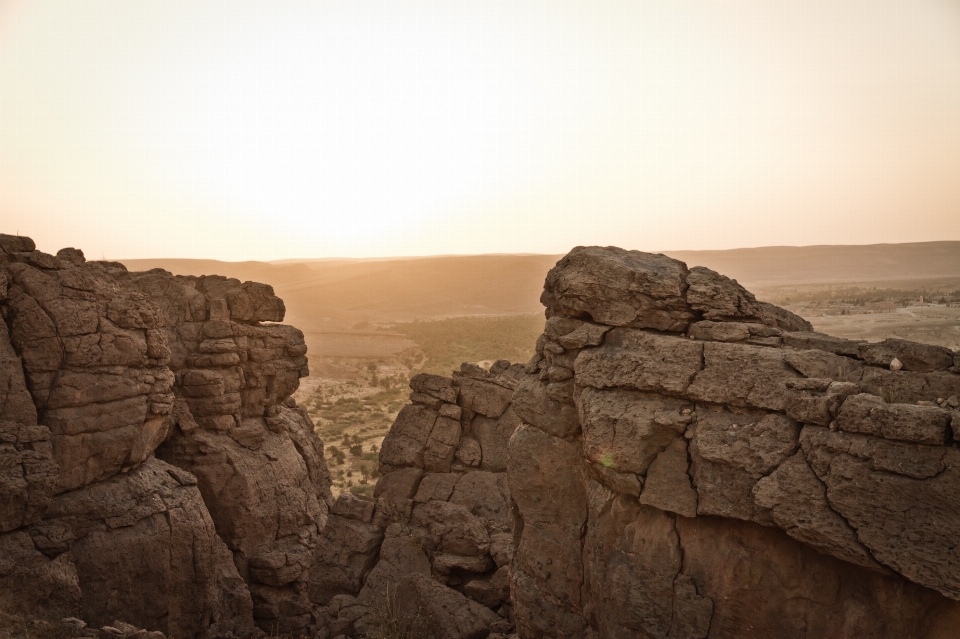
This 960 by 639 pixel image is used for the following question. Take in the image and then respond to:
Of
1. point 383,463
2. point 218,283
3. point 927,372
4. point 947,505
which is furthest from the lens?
point 218,283

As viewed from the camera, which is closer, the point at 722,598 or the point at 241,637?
the point at 722,598

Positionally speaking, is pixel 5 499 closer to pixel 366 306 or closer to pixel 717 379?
pixel 717 379

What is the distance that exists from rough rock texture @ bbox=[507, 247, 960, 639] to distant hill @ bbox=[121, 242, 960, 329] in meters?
72.0

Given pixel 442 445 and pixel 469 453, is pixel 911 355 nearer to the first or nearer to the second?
pixel 469 453

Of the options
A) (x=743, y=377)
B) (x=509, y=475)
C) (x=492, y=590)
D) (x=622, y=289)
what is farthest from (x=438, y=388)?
(x=743, y=377)

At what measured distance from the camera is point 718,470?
6988mm

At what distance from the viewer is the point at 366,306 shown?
10588 centimetres

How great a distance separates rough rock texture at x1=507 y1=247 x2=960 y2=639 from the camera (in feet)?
19.4

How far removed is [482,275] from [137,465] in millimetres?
113977

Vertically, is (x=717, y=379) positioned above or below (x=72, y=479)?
above

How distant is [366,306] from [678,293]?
9972 centimetres

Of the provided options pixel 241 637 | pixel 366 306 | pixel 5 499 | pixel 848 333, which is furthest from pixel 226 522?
pixel 366 306

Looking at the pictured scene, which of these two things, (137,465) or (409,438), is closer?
(137,465)

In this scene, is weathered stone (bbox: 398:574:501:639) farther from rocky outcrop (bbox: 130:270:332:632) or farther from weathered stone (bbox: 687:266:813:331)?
weathered stone (bbox: 687:266:813:331)
